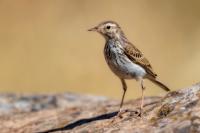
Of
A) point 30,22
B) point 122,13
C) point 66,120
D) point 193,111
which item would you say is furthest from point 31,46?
point 193,111

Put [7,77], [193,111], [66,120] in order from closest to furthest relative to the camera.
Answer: [193,111]
[66,120]
[7,77]

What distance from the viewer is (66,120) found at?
14500 millimetres

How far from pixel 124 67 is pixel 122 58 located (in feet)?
0.75

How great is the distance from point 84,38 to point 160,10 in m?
3.25

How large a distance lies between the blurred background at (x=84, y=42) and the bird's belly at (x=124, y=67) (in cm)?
1108

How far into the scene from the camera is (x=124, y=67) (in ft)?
44.7

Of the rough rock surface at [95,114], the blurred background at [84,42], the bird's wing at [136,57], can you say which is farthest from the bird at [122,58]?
the blurred background at [84,42]

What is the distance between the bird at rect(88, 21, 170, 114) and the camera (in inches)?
535

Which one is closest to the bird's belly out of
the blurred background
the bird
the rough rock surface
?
the bird

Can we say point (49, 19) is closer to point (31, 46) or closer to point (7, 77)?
point (31, 46)

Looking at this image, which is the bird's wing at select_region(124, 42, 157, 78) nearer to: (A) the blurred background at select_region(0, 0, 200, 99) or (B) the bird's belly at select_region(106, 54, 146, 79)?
(B) the bird's belly at select_region(106, 54, 146, 79)

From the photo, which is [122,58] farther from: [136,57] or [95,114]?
[95,114]

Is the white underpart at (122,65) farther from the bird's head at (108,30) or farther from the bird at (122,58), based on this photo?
the bird's head at (108,30)

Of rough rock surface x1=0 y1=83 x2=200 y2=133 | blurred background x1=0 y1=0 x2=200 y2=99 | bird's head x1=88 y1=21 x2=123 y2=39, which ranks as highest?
blurred background x1=0 y1=0 x2=200 y2=99
